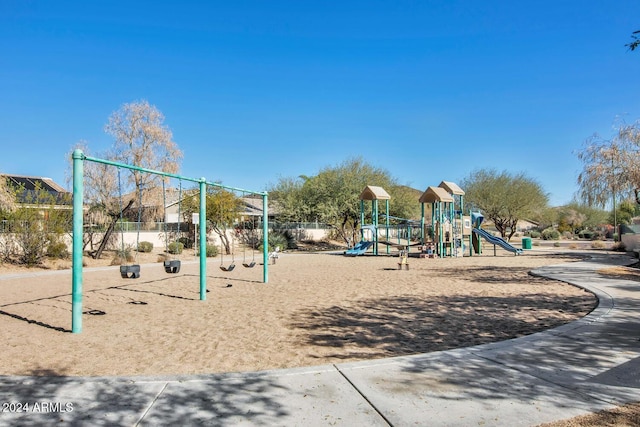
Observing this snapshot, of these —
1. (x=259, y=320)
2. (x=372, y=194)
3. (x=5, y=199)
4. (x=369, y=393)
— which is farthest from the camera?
(x=372, y=194)

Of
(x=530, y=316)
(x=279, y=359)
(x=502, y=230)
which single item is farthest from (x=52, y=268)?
(x=502, y=230)

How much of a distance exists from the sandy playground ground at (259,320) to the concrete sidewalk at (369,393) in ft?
2.26

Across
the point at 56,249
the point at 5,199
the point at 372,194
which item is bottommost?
the point at 56,249

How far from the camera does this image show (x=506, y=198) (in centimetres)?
4069

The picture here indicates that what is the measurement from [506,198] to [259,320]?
38096mm

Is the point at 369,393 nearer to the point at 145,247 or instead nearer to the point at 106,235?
the point at 106,235

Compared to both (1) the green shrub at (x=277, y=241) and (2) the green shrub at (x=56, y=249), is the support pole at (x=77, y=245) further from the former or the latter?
(1) the green shrub at (x=277, y=241)

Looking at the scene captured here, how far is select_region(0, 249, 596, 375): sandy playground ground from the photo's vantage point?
5.45m

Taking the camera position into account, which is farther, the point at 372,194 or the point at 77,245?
the point at 372,194

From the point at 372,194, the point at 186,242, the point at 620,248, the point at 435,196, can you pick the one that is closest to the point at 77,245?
the point at 435,196

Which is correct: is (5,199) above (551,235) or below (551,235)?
above

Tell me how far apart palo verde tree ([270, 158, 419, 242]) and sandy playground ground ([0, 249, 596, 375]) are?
20296 millimetres

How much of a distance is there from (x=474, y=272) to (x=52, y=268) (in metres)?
17.6

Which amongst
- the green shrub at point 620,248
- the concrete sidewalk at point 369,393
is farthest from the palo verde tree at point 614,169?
the concrete sidewalk at point 369,393
